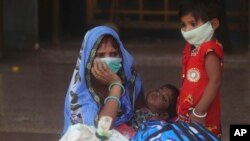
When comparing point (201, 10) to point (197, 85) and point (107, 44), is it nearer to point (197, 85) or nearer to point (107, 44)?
point (197, 85)

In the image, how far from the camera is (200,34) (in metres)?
3.79

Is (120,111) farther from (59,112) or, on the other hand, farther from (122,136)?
(59,112)

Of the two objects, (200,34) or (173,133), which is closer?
(173,133)

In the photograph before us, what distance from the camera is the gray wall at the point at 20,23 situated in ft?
36.7

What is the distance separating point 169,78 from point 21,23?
3.25 metres

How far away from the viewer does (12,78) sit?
29.8 feet

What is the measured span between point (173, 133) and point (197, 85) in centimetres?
66

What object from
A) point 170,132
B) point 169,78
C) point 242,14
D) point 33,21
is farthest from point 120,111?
point 242,14

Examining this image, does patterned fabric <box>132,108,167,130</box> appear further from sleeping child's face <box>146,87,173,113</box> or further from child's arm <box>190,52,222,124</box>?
child's arm <box>190,52,222,124</box>

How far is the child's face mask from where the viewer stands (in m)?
3.71

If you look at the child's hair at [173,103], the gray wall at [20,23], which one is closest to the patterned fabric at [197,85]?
the child's hair at [173,103]

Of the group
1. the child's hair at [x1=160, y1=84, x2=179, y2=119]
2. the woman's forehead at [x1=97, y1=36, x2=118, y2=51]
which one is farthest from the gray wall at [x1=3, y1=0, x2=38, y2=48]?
the woman's forehead at [x1=97, y1=36, x2=118, y2=51]

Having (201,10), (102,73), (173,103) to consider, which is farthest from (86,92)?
(201,10)

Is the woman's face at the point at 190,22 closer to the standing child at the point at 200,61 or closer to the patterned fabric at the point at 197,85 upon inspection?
the standing child at the point at 200,61
